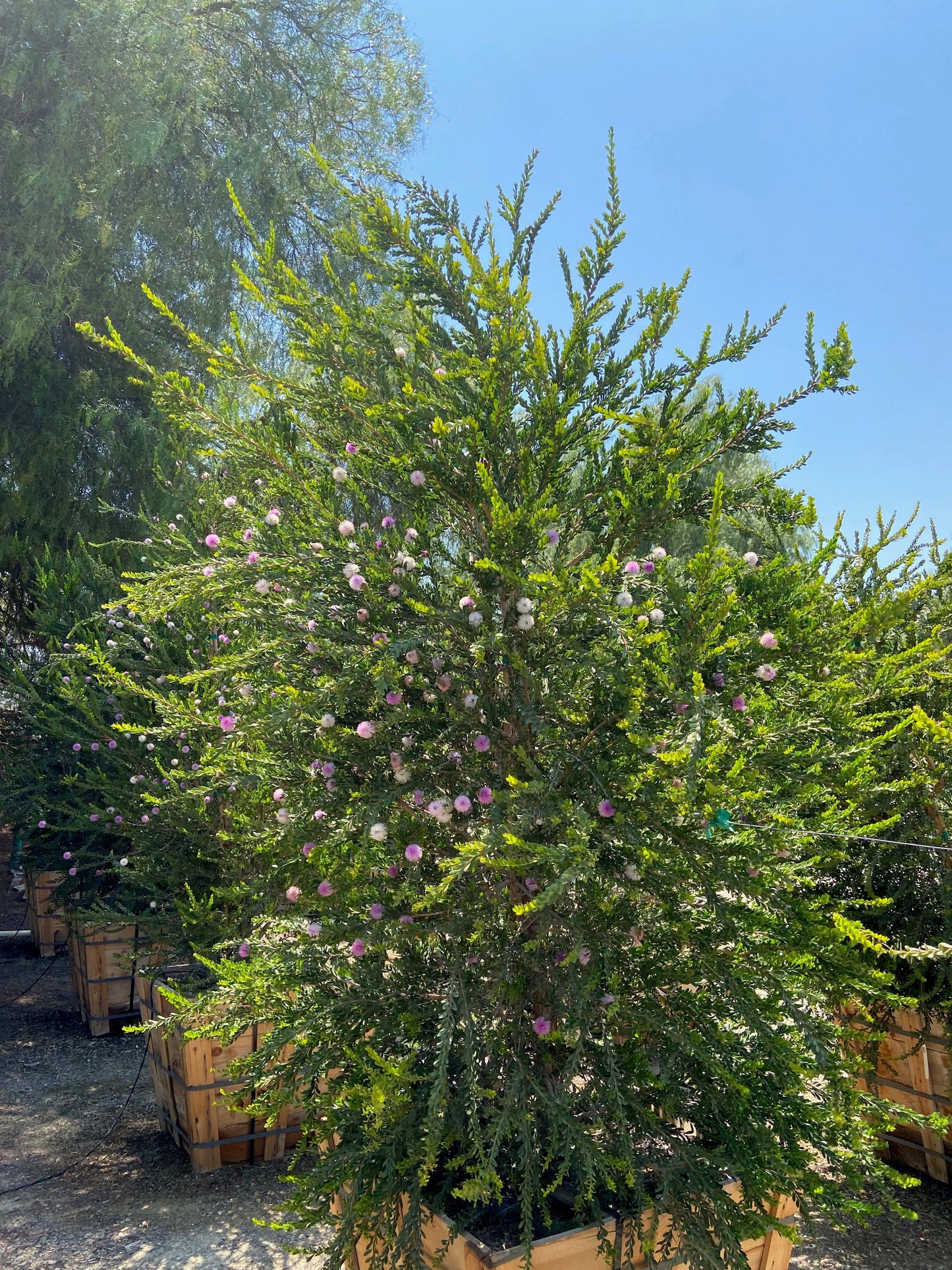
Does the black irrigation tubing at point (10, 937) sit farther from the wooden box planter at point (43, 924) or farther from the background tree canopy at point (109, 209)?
the background tree canopy at point (109, 209)

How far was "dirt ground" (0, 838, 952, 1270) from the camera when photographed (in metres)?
3.34

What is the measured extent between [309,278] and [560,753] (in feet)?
27.5

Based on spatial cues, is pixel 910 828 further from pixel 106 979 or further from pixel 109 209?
pixel 109 209

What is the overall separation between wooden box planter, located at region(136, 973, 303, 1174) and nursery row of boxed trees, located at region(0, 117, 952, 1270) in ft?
4.11

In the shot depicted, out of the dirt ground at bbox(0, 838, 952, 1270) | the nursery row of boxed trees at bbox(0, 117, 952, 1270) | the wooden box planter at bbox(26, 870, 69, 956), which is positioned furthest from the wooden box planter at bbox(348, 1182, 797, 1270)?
the wooden box planter at bbox(26, 870, 69, 956)

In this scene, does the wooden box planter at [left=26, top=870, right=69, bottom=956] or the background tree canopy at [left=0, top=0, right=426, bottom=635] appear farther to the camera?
the background tree canopy at [left=0, top=0, right=426, bottom=635]

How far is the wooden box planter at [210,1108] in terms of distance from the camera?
3.90 metres

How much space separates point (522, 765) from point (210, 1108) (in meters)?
2.53

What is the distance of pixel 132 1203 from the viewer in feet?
12.4

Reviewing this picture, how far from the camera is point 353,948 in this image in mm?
2400

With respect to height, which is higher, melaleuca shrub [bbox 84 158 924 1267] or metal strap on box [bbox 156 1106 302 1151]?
melaleuca shrub [bbox 84 158 924 1267]

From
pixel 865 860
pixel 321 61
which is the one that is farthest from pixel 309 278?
pixel 865 860

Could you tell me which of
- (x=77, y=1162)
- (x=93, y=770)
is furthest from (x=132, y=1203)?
(x=93, y=770)

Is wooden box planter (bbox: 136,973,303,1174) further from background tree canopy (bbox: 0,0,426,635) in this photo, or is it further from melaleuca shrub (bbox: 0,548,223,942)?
background tree canopy (bbox: 0,0,426,635)
